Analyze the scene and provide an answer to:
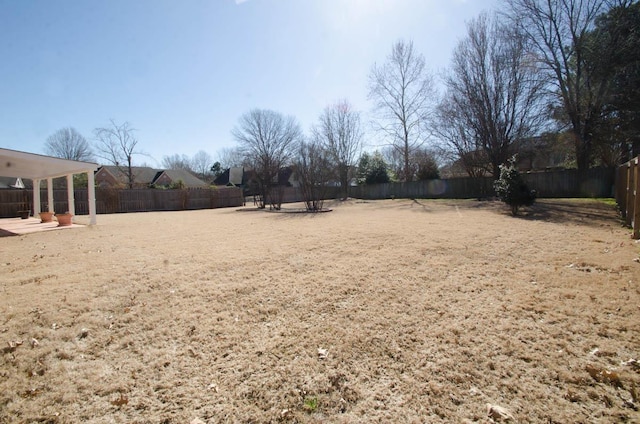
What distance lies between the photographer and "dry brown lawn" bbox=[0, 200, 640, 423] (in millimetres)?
1894

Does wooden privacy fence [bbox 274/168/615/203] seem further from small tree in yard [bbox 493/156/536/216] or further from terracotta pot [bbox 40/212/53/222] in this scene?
terracotta pot [bbox 40/212/53/222]

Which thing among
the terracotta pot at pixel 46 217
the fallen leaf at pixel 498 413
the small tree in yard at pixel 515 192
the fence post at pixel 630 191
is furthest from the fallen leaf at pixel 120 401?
the terracotta pot at pixel 46 217

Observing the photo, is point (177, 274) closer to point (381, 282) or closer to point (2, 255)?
point (381, 282)

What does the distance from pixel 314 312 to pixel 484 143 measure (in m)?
19.2

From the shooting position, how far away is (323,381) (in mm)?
2113

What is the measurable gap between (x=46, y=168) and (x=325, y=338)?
16594 millimetres

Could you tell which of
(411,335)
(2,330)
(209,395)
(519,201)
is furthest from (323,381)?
(519,201)

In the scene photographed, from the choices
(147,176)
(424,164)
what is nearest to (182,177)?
(147,176)

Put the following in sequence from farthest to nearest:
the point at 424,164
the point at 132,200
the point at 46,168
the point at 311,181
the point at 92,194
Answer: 1. the point at 424,164
2. the point at 132,200
3. the point at 311,181
4. the point at 46,168
5. the point at 92,194

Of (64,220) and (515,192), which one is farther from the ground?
(515,192)

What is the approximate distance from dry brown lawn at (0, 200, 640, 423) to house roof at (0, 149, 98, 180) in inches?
272

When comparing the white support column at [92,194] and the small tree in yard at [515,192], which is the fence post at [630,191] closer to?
the small tree in yard at [515,192]

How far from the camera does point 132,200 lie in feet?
71.8

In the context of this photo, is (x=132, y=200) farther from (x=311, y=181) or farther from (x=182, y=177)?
(x=182, y=177)
